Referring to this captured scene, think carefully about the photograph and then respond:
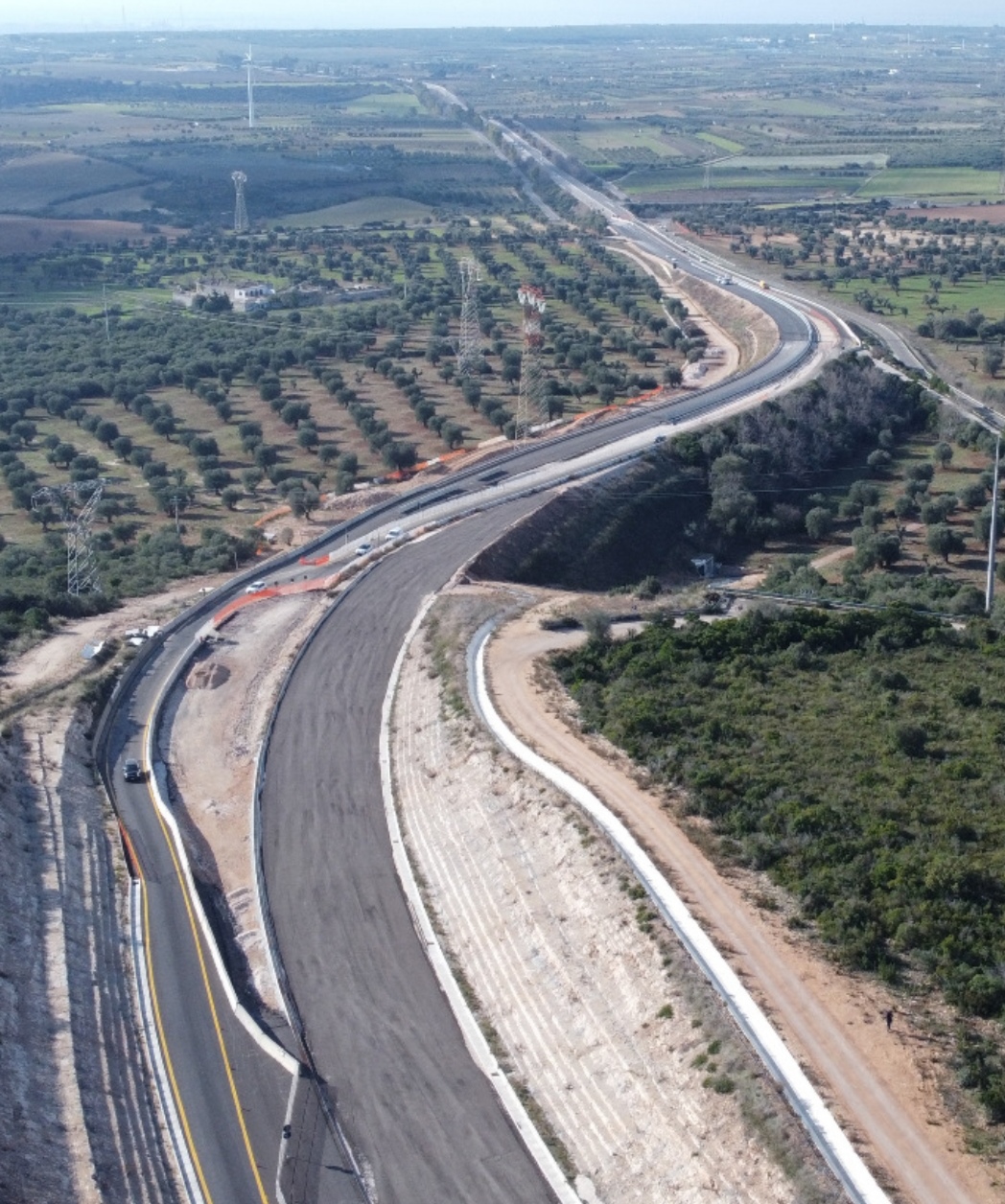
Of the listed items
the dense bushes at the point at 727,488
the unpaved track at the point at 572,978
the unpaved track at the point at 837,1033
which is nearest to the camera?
the unpaved track at the point at 837,1033

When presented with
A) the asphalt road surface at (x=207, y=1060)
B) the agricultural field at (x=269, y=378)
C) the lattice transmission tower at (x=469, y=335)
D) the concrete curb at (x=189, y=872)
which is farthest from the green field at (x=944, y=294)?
the asphalt road surface at (x=207, y=1060)

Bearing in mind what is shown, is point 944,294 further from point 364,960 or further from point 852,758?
point 364,960

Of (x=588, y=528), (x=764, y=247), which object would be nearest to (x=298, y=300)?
(x=764, y=247)

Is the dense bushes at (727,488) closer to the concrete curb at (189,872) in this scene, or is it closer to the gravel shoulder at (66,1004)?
the concrete curb at (189,872)

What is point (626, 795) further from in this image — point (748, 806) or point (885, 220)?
point (885, 220)

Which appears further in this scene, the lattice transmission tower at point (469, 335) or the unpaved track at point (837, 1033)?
the lattice transmission tower at point (469, 335)

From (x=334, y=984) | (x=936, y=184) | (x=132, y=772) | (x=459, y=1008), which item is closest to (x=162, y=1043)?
(x=334, y=984)
